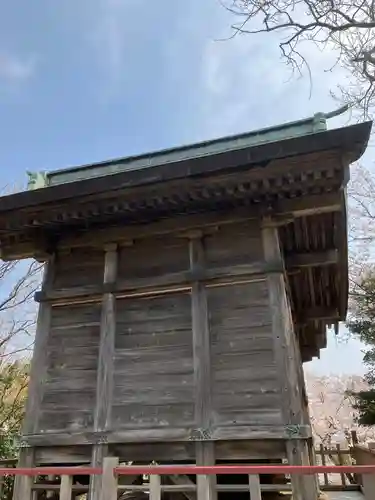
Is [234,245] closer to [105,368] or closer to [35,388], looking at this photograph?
[105,368]

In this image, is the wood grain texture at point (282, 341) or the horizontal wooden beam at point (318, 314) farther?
the horizontal wooden beam at point (318, 314)

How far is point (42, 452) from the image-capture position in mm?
5523

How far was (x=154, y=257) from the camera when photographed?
612cm

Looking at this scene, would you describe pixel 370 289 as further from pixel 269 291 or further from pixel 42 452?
pixel 42 452

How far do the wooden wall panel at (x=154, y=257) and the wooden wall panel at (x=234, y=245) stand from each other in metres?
0.37

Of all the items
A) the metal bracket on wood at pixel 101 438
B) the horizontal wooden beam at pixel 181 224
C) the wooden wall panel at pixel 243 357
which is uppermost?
the horizontal wooden beam at pixel 181 224

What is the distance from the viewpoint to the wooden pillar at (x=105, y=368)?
519 centimetres

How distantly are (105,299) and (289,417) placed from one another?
9.51ft

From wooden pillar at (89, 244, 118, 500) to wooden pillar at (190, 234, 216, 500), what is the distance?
1.17 metres

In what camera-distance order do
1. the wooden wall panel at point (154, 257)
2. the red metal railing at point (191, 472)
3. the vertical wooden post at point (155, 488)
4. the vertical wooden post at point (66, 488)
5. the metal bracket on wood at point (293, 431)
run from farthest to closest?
the wooden wall panel at point (154, 257) < the metal bracket on wood at point (293, 431) < the vertical wooden post at point (66, 488) < the vertical wooden post at point (155, 488) < the red metal railing at point (191, 472)

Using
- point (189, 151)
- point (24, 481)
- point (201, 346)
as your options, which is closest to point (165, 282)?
point (201, 346)

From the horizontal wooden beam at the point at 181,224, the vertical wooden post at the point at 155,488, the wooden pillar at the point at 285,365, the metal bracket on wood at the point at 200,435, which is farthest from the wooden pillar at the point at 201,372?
the vertical wooden post at the point at 155,488

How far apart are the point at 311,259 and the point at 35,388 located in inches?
174

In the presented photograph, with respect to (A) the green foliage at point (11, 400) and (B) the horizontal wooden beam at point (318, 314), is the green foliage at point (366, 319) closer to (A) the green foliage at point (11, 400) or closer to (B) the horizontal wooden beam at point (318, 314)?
(B) the horizontal wooden beam at point (318, 314)
